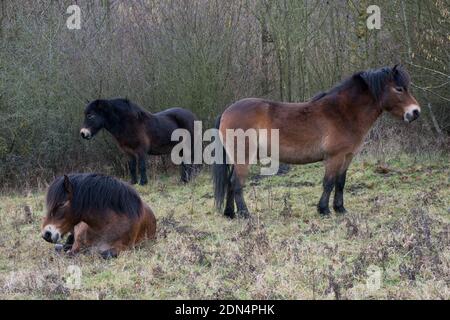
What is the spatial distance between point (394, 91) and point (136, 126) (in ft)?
18.4

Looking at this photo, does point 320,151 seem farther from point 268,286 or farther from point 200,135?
point 200,135

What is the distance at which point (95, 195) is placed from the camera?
6.52m

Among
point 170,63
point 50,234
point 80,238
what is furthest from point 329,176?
point 170,63

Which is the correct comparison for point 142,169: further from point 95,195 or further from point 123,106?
point 95,195

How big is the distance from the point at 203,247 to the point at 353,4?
28.5ft

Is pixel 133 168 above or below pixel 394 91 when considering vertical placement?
below

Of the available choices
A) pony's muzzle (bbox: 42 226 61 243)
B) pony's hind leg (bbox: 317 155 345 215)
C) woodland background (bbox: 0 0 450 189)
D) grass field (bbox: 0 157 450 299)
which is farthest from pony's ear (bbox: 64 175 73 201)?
woodland background (bbox: 0 0 450 189)

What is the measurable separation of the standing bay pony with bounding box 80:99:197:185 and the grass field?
2469 millimetres

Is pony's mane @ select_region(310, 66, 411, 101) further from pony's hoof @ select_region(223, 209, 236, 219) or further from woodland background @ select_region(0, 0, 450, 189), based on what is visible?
woodland background @ select_region(0, 0, 450, 189)

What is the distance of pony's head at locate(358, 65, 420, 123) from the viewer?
27.0ft

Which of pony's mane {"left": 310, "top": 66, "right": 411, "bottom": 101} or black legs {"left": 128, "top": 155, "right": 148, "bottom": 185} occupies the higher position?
pony's mane {"left": 310, "top": 66, "right": 411, "bottom": 101}

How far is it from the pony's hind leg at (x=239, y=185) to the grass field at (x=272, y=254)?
0.21 metres

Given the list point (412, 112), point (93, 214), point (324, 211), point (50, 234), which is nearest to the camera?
point (50, 234)

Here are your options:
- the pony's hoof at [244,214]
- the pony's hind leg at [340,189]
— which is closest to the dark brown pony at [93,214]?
the pony's hoof at [244,214]
